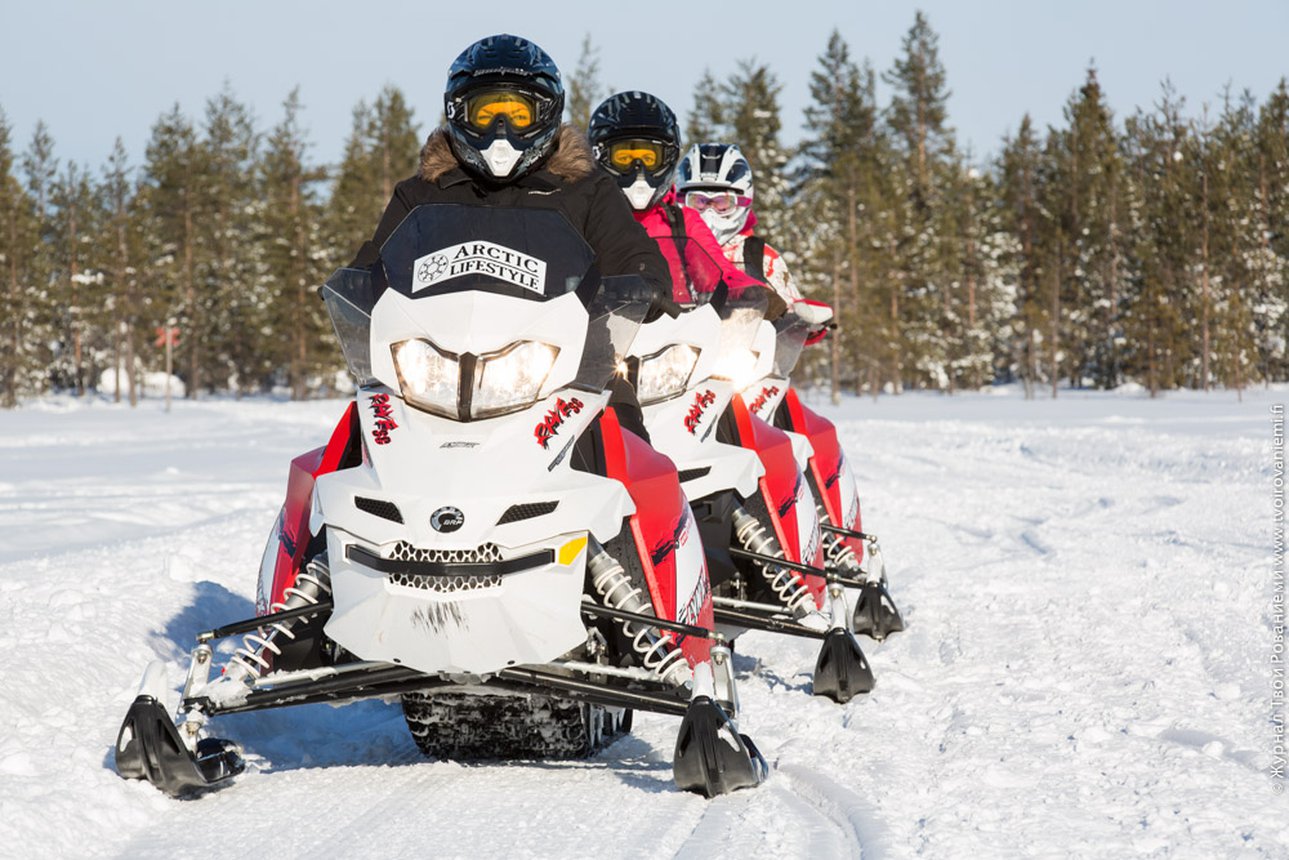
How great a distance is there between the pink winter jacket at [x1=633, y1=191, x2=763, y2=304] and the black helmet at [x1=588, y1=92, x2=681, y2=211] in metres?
0.11

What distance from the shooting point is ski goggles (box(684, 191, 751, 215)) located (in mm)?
8586

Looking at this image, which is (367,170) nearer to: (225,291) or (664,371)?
(225,291)

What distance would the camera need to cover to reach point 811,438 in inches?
317

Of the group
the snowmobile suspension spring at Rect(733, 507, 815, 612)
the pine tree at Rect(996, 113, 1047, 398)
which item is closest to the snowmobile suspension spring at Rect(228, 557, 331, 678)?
the snowmobile suspension spring at Rect(733, 507, 815, 612)

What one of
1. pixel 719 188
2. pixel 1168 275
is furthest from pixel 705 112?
pixel 719 188

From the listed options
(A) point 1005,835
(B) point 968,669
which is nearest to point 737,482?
(B) point 968,669

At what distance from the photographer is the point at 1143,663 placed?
231 inches

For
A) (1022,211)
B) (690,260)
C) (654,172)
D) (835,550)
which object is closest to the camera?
(690,260)

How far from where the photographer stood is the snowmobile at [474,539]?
376cm

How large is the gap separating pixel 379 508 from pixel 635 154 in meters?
3.54

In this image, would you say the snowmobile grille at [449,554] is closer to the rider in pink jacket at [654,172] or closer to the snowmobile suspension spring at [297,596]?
the snowmobile suspension spring at [297,596]

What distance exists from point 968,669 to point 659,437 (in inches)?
63.9

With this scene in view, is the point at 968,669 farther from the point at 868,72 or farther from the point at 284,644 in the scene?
the point at 868,72

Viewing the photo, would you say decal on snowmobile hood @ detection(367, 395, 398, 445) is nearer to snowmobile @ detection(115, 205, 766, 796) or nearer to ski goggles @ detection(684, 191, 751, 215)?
snowmobile @ detection(115, 205, 766, 796)
